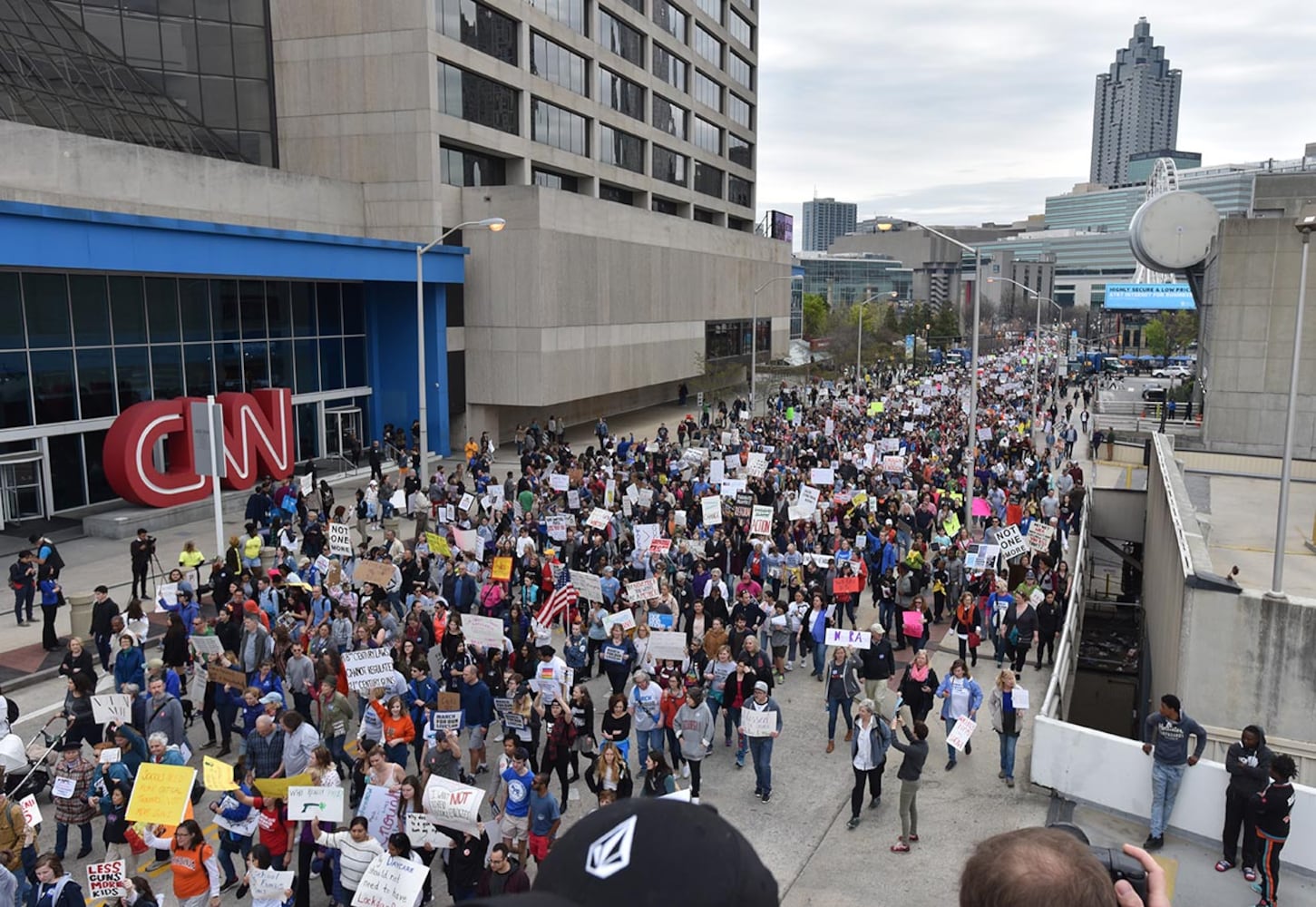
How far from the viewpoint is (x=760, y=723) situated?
1270 centimetres

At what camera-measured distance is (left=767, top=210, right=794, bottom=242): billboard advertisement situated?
82.9 m

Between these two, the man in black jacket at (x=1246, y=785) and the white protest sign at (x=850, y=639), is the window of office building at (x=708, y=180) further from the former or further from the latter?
the man in black jacket at (x=1246, y=785)

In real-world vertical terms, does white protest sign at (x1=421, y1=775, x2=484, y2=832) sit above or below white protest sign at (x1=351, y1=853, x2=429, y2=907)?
above

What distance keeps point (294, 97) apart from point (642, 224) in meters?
18.4

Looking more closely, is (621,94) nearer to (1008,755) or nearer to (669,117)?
(669,117)

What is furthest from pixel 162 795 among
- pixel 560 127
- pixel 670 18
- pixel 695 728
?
pixel 670 18

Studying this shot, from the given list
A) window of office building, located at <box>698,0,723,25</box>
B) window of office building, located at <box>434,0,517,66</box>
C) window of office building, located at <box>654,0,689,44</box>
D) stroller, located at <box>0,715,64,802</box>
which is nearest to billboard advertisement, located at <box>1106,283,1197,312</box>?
window of office building, located at <box>698,0,723,25</box>

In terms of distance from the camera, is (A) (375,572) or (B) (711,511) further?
(B) (711,511)

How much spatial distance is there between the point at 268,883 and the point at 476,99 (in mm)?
38757

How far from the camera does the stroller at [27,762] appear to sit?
1178 cm

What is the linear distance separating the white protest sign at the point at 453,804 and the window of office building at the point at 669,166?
56095 mm

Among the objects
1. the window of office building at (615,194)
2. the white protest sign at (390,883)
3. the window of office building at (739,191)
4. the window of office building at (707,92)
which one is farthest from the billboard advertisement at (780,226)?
the white protest sign at (390,883)

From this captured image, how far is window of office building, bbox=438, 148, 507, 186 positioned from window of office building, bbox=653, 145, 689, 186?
17598mm

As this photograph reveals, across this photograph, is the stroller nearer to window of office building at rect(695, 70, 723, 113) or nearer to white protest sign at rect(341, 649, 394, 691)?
white protest sign at rect(341, 649, 394, 691)
